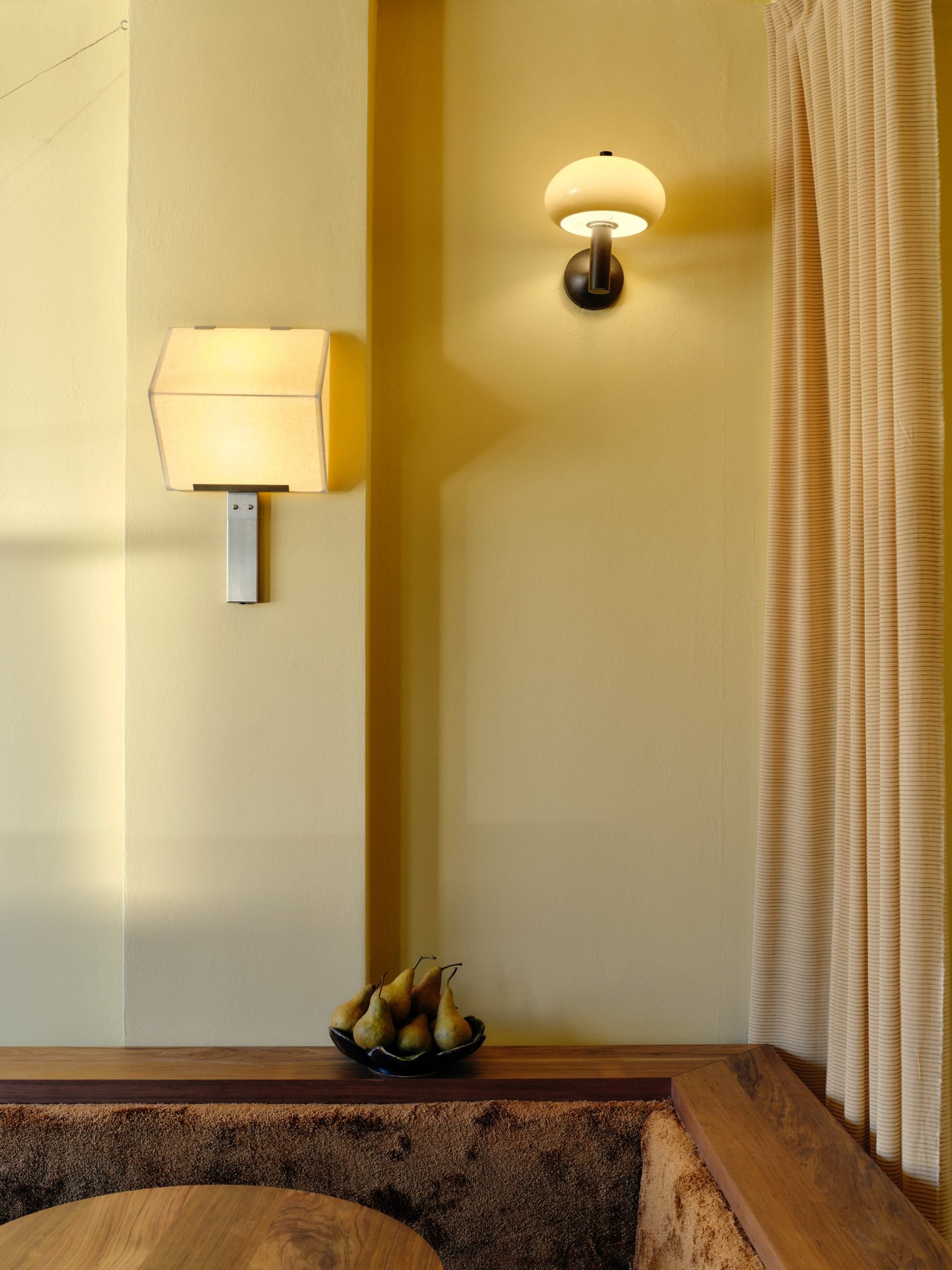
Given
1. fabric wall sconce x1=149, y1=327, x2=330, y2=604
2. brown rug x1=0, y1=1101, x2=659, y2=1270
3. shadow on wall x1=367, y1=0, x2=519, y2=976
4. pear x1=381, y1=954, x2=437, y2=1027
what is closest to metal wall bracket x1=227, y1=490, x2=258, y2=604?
fabric wall sconce x1=149, y1=327, x2=330, y2=604

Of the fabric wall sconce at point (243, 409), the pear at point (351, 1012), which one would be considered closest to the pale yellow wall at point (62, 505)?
the fabric wall sconce at point (243, 409)

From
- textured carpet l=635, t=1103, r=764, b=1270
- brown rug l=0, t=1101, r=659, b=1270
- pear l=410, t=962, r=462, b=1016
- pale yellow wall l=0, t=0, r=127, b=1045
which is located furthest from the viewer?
pale yellow wall l=0, t=0, r=127, b=1045

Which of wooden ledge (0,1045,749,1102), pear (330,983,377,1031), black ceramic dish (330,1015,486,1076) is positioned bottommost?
wooden ledge (0,1045,749,1102)

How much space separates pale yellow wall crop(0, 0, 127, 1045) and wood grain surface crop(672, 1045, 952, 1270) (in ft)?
3.87

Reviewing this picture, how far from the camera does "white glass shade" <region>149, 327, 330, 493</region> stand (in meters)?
1.61

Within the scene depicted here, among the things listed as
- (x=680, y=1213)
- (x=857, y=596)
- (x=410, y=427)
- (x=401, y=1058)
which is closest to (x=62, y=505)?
(x=410, y=427)

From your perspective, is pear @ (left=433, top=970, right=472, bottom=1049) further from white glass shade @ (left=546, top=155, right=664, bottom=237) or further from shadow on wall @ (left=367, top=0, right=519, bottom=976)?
white glass shade @ (left=546, top=155, right=664, bottom=237)

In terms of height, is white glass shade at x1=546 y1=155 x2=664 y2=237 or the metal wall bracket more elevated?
white glass shade at x1=546 y1=155 x2=664 y2=237

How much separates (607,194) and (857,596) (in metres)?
0.84

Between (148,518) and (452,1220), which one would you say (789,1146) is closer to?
(452,1220)

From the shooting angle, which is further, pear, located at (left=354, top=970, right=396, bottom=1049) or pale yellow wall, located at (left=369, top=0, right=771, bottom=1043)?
pale yellow wall, located at (left=369, top=0, right=771, bottom=1043)

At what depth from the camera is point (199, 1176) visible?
1539mm

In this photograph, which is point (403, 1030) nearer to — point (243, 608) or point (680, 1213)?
point (680, 1213)

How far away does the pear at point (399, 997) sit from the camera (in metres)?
1.61
